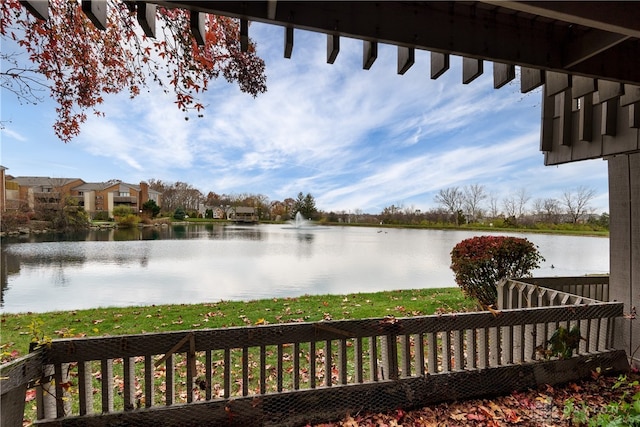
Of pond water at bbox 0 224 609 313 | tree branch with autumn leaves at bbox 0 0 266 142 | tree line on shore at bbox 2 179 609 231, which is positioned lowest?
pond water at bbox 0 224 609 313

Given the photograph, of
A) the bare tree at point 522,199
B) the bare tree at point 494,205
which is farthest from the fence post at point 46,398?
the bare tree at point 494,205

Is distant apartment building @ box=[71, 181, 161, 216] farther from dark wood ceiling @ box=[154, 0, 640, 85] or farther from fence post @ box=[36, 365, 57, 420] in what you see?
dark wood ceiling @ box=[154, 0, 640, 85]

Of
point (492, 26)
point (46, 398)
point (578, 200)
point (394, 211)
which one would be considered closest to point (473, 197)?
point (394, 211)

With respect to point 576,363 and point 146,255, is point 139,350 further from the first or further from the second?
point 146,255

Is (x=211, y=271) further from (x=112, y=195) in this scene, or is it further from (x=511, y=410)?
(x=112, y=195)

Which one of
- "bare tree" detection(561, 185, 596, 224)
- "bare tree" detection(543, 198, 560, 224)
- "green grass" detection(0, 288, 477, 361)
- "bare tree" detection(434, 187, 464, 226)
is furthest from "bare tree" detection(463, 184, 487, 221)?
"green grass" detection(0, 288, 477, 361)

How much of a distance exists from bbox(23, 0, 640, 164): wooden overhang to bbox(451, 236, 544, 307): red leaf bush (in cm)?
361

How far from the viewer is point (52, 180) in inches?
756

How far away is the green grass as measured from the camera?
14.8 feet

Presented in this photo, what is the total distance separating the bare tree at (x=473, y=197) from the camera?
32875mm

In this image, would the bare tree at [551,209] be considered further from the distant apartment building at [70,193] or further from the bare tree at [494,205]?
the distant apartment building at [70,193]

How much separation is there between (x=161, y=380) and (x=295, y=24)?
3347 millimetres

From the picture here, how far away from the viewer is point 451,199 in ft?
114

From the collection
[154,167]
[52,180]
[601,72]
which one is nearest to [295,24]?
[601,72]
